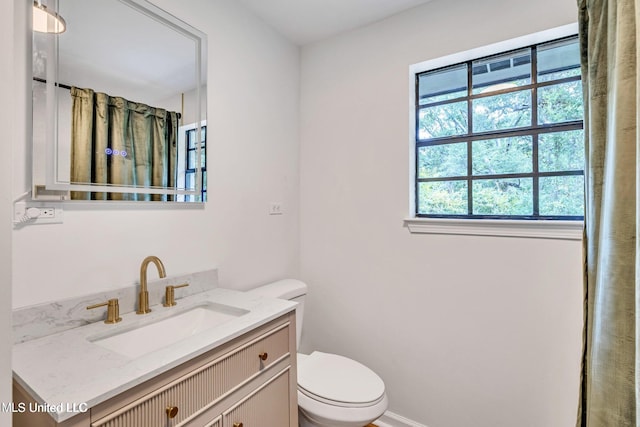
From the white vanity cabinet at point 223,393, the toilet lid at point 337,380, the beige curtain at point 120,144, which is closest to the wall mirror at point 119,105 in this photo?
the beige curtain at point 120,144

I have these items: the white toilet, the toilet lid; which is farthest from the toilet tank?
the toilet lid

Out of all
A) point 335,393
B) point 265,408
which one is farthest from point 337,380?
point 265,408

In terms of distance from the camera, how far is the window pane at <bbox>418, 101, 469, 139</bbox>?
183 centimetres

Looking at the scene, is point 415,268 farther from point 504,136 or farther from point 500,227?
point 504,136

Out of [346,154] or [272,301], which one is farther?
[346,154]

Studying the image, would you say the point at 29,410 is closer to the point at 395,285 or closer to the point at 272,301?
the point at 272,301

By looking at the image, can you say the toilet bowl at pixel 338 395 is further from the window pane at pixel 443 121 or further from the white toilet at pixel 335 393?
the window pane at pixel 443 121

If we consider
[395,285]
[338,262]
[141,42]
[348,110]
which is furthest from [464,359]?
[141,42]

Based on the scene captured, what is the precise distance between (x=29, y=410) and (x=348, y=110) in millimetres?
1932

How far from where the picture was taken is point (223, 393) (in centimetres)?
106

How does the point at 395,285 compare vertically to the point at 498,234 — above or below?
below

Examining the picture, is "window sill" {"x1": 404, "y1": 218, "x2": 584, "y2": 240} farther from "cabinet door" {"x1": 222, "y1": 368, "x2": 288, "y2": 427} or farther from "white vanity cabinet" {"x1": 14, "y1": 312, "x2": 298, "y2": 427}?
"cabinet door" {"x1": 222, "y1": 368, "x2": 288, "y2": 427}

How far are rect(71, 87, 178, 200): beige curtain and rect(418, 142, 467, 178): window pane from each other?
138 cm

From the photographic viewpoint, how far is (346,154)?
2.07 meters
